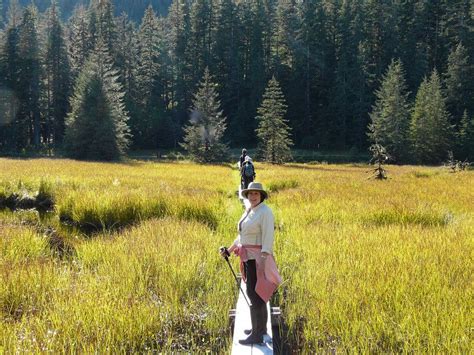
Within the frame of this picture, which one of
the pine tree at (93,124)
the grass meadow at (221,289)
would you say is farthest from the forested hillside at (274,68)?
the grass meadow at (221,289)

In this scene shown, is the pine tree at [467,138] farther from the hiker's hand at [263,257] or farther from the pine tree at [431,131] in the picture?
the hiker's hand at [263,257]

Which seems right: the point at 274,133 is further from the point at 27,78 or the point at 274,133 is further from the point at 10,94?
the point at 10,94

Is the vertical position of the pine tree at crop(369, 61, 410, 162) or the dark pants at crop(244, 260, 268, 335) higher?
the pine tree at crop(369, 61, 410, 162)

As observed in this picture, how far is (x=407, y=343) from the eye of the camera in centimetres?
419

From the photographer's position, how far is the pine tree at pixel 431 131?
5294 cm

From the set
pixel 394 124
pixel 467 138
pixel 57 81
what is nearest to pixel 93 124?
pixel 57 81

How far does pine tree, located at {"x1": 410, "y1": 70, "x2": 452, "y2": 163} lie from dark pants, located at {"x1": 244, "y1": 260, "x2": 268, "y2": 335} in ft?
176

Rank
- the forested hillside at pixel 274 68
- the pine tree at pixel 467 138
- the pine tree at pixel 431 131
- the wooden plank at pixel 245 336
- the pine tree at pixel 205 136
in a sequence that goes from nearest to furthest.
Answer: the wooden plank at pixel 245 336 → the pine tree at pixel 205 136 → the pine tree at pixel 431 131 → the pine tree at pixel 467 138 → the forested hillside at pixel 274 68

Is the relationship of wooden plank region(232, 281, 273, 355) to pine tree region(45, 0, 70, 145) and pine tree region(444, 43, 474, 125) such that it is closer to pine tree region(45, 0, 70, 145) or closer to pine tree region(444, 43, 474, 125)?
pine tree region(444, 43, 474, 125)

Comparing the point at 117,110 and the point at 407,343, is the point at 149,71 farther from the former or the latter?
the point at 407,343

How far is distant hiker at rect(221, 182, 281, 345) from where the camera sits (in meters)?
4.62

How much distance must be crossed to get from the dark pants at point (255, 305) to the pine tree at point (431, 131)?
53.6m

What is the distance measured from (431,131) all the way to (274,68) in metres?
29.0

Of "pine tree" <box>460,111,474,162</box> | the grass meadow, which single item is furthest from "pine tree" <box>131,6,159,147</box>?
the grass meadow
